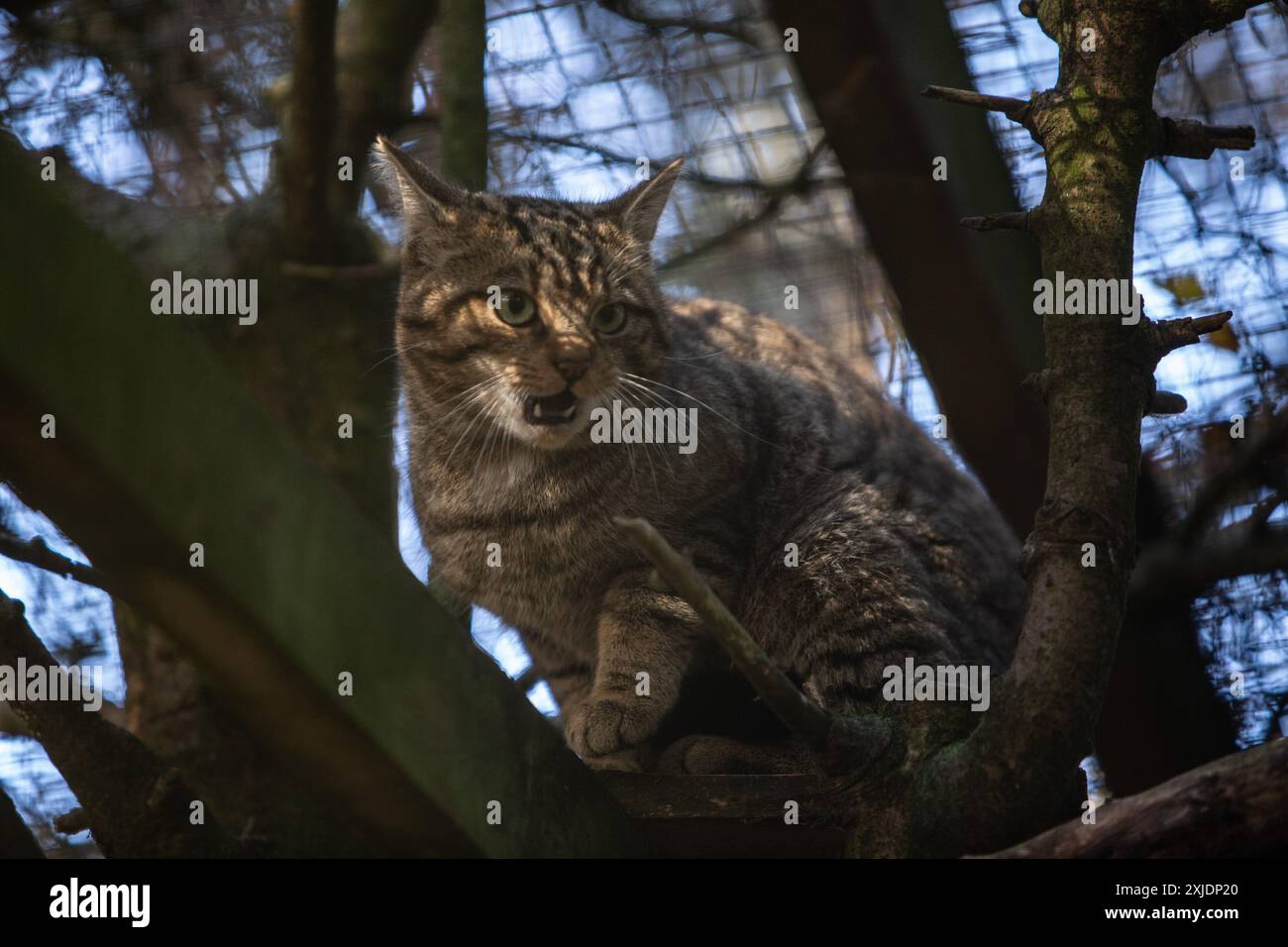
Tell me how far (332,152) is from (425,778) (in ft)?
9.47

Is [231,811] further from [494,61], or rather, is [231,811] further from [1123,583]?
[494,61]

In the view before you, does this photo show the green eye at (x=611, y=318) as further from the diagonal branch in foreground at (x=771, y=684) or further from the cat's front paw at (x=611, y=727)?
the diagonal branch in foreground at (x=771, y=684)

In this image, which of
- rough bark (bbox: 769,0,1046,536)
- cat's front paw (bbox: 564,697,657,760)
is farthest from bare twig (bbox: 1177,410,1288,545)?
cat's front paw (bbox: 564,697,657,760)

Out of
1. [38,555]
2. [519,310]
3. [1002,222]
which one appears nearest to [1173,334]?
[1002,222]

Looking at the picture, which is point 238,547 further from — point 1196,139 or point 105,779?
point 1196,139

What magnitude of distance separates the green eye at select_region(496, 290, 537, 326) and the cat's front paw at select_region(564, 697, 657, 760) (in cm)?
119

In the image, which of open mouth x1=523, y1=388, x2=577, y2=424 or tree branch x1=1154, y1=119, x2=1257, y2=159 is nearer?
tree branch x1=1154, y1=119, x2=1257, y2=159

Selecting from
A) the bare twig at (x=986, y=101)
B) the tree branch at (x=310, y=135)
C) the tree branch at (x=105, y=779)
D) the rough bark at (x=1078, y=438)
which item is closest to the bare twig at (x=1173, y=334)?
the rough bark at (x=1078, y=438)

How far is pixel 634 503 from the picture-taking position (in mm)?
3832

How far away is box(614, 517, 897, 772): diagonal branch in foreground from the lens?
1.98 meters

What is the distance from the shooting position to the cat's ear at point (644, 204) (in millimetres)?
4164

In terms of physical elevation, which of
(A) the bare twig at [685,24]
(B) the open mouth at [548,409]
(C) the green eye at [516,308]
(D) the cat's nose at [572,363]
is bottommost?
(B) the open mouth at [548,409]

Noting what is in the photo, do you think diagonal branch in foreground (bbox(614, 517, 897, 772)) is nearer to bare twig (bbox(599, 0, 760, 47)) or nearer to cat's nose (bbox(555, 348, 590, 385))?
cat's nose (bbox(555, 348, 590, 385))
